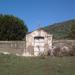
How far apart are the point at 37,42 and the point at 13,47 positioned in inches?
104

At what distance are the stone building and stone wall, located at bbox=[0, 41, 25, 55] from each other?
2.07ft

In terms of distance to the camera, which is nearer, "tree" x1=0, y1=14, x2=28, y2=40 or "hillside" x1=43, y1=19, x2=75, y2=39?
"tree" x1=0, y1=14, x2=28, y2=40

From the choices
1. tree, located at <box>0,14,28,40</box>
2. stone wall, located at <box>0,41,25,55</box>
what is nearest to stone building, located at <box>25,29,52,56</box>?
stone wall, located at <box>0,41,25,55</box>

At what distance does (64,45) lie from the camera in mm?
26891

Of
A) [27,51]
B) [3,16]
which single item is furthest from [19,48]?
[3,16]

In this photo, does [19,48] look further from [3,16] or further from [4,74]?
[3,16]

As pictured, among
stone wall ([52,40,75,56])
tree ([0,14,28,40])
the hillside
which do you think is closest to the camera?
stone wall ([52,40,75,56])

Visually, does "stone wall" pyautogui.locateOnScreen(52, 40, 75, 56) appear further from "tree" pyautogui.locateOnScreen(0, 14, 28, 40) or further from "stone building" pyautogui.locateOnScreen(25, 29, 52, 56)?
"tree" pyautogui.locateOnScreen(0, 14, 28, 40)

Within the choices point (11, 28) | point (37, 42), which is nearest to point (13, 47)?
point (37, 42)

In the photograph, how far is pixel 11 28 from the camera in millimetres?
44594

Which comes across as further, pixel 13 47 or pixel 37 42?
pixel 37 42

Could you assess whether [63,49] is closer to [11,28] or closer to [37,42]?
[37,42]

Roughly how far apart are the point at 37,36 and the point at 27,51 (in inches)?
76.7

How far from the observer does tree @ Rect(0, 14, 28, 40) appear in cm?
4366
